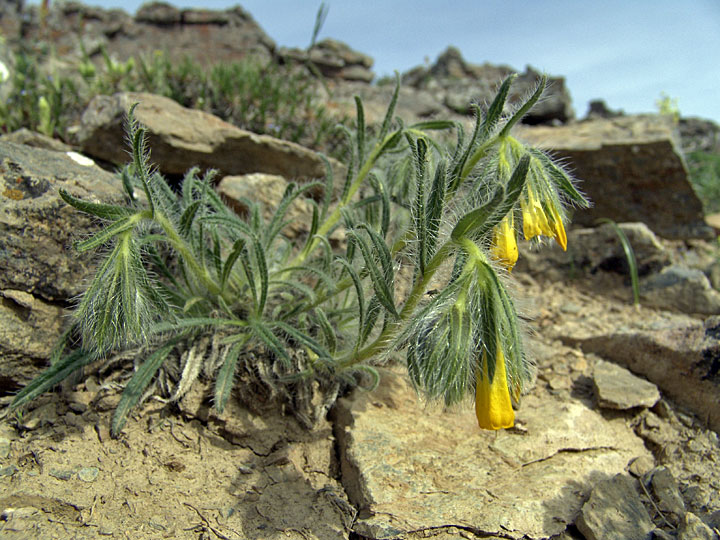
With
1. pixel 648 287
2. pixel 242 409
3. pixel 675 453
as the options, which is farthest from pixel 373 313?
pixel 648 287

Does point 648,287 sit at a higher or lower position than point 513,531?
higher

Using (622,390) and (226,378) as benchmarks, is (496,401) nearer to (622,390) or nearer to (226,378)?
(226,378)

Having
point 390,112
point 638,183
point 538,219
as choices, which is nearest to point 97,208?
point 390,112

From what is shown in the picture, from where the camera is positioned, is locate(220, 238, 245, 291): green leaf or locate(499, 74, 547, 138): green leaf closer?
locate(499, 74, 547, 138): green leaf

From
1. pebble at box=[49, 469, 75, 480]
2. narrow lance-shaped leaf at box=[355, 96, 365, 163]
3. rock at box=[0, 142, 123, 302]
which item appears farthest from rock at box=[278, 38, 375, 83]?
pebble at box=[49, 469, 75, 480]

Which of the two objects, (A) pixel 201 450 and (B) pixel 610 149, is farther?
(B) pixel 610 149

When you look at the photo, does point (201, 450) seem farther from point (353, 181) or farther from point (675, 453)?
point (675, 453)

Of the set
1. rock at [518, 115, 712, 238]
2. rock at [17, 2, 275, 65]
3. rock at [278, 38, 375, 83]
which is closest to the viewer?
rock at [518, 115, 712, 238]

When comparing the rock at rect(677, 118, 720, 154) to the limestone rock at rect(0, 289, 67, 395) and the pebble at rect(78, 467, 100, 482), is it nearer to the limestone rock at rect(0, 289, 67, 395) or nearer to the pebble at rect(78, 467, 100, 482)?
the limestone rock at rect(0, 289, 67, 395)
